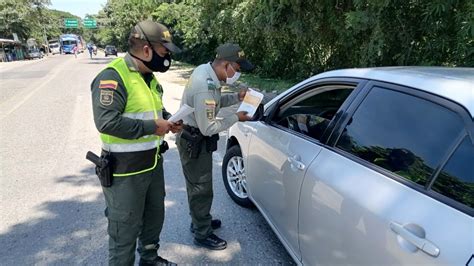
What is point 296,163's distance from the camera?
2.46 m

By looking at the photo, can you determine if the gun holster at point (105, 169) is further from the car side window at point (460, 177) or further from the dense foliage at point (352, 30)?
the dense foliage at point (352, 30)

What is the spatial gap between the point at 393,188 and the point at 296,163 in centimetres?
82

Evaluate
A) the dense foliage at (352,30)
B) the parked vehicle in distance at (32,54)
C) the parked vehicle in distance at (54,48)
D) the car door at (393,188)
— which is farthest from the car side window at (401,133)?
the parked vehicle in distance at (54,48)

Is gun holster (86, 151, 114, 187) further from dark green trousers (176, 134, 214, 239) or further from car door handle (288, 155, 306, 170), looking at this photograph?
car door handle (288, 155, 306, 170)

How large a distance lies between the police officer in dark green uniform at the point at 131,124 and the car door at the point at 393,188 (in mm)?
1045

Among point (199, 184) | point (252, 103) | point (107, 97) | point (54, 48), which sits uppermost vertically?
point (107, 97)

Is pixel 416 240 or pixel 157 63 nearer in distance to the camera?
pixel 416 240

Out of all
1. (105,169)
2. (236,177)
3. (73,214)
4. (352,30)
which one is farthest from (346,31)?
(105,169)

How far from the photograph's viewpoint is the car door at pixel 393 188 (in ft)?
4.70

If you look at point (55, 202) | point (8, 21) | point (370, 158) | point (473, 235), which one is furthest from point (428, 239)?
point (8, 21)

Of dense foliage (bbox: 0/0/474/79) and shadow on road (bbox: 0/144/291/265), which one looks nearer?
shadow on road (bbox: 0/144/291/265)

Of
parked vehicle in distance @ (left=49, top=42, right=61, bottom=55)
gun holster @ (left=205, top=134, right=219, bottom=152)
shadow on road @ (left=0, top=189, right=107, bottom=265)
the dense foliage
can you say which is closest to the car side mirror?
gun holster @ (left=205, top=134, right=219, bottom=152)

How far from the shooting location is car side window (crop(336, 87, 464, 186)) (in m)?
1.62

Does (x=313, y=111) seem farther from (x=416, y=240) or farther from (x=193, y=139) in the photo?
(x=416, y=240)
